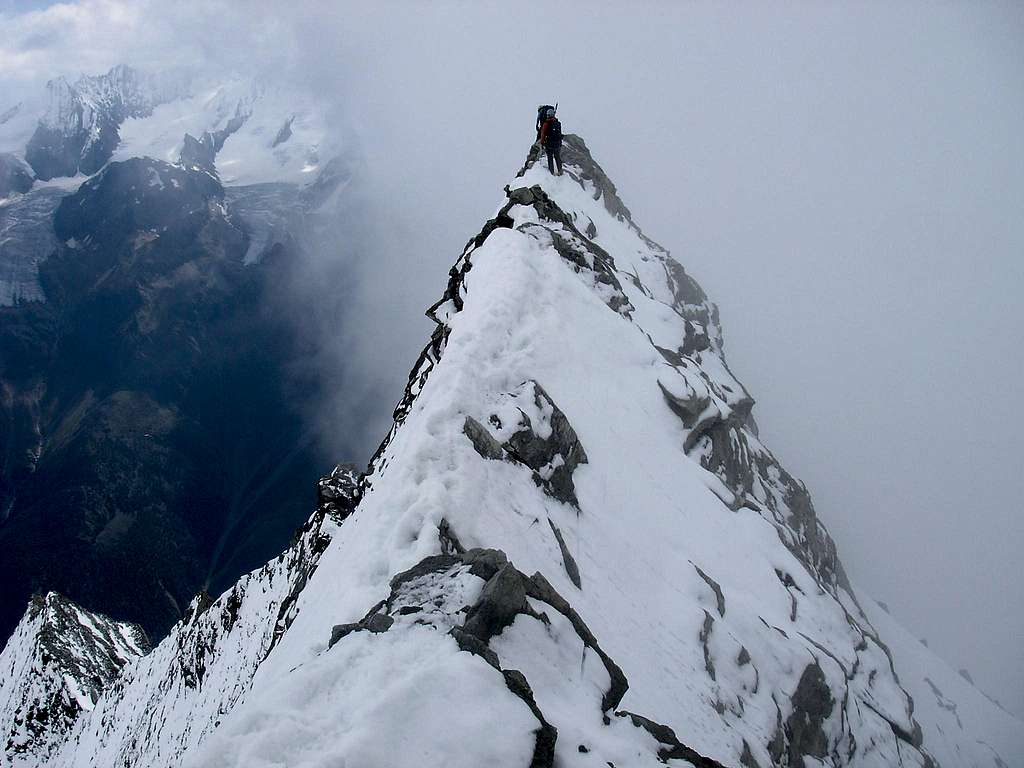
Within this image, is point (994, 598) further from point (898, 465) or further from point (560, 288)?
point (560, 288)

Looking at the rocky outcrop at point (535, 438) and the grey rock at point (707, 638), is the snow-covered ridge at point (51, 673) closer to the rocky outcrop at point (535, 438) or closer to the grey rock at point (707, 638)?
the rocky outcrop at point (535, 438)

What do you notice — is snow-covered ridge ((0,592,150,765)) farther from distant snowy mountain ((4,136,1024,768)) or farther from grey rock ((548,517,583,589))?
grey rock ((548,517,583,589))

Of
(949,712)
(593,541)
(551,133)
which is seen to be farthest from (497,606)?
(949,712)

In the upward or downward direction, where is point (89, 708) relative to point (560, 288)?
downward

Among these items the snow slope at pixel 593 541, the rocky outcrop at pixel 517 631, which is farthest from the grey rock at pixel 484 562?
the snow slope at pixel 593 541

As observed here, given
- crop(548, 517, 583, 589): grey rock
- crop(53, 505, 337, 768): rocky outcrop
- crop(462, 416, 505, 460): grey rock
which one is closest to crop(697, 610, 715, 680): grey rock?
crop(548, 517, 583, 589): grey rock

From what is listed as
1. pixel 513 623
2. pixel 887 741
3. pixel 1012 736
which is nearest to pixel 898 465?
pixel 1012 736
